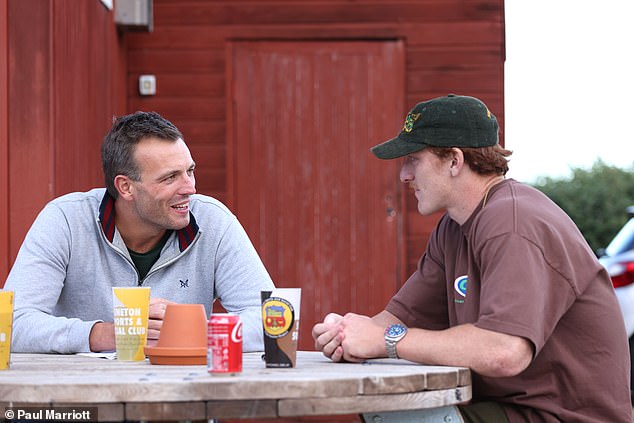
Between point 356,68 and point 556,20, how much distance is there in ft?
63.7

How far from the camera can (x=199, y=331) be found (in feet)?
7.98

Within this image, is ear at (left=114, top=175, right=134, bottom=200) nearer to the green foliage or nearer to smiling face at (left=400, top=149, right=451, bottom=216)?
smiling face at (left=400, top=149, right=451, bottom=216)

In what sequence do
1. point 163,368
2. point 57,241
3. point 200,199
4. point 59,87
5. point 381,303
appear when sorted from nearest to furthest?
point 163,368 → point 57,241 → point 200,199 → point 59,87 → point 381,303

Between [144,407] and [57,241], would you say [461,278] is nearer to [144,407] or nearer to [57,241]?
[144,407]

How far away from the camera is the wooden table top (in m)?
1.91

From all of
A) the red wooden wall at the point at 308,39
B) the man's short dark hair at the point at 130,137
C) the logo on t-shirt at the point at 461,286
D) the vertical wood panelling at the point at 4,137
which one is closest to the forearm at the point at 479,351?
the logo on t-shirt at the point at 461,286

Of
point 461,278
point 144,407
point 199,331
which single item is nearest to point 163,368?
point 199,331

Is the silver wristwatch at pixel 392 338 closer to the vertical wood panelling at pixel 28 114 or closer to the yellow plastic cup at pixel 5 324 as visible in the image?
the yellow plastic cup at pixel 5 324

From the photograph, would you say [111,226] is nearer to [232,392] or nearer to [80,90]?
[232,392]

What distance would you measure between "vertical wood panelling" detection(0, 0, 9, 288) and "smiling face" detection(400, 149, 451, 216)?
93.6 inches

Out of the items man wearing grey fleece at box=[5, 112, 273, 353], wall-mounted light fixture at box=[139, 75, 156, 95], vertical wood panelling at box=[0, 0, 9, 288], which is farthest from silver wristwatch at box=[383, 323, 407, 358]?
wall-mounted light fixture at box=[139, 75, 156, 95]

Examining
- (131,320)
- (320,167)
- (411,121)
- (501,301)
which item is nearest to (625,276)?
(320,167)

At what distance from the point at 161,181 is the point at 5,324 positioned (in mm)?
1029

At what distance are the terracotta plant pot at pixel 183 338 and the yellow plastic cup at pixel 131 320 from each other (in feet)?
0.34
